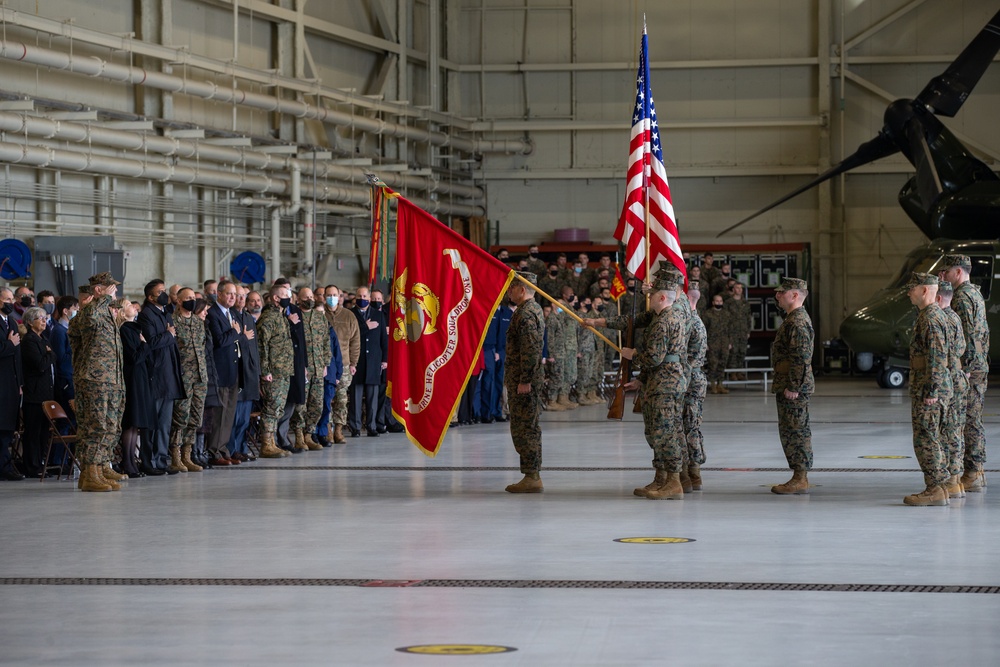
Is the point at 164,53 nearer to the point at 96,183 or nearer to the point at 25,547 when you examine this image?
the point at 96,183

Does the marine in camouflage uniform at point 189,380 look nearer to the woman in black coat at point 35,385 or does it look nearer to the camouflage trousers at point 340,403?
the woman in black coat at point 35,385

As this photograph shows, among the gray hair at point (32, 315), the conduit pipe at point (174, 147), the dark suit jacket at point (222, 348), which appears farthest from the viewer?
the conduit pipe at point (174, 147)

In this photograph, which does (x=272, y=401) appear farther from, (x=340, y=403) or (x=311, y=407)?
(x=340, y=403)

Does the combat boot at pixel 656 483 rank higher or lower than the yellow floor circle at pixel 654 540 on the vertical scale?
higher

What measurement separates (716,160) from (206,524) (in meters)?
20.5

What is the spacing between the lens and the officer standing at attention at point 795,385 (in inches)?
379

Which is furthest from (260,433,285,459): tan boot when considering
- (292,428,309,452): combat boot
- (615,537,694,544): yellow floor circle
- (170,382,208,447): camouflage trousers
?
(615,537,694,544): yellow floor circle

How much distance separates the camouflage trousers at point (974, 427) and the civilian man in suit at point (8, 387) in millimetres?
7075

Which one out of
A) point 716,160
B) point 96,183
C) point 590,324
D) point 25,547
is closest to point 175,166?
point 96,183

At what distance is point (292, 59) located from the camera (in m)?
21.8

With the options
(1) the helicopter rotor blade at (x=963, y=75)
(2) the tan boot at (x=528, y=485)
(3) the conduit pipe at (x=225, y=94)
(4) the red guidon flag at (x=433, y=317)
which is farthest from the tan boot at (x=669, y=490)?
(1) the helicopter rotor blade at (x=963, y=75)

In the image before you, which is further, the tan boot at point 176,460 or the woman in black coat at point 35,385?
the tan boot at point 176,460

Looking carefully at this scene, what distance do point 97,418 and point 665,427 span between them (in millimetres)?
4011

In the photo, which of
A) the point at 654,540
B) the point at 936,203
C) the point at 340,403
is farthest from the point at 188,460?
the point at 936,203
